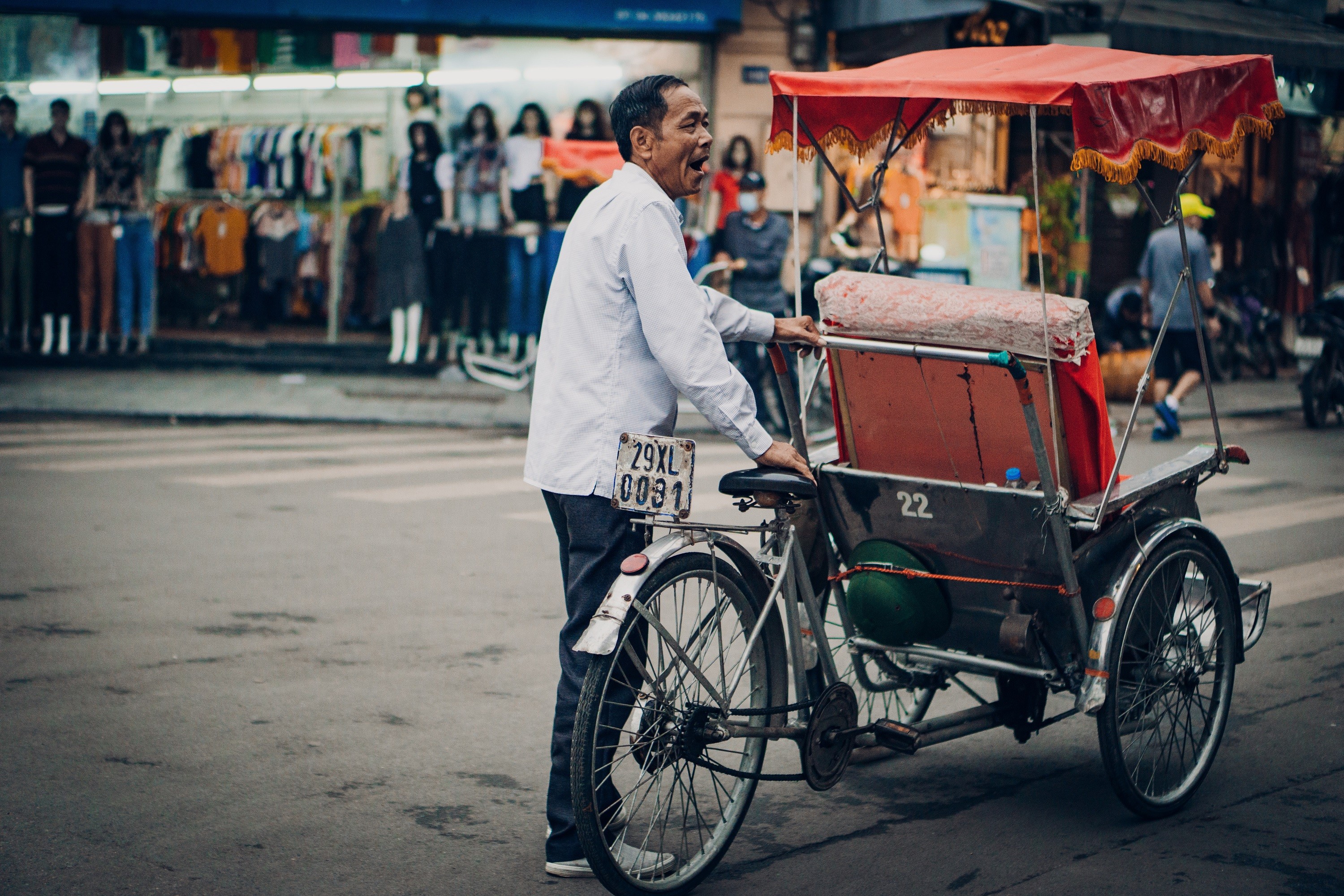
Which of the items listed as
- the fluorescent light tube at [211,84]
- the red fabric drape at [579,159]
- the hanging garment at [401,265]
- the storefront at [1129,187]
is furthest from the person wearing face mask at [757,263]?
the fluorescent light tube at [211,84]

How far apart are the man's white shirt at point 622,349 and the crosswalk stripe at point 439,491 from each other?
5.40 m

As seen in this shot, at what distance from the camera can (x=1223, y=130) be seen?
423 centimetres

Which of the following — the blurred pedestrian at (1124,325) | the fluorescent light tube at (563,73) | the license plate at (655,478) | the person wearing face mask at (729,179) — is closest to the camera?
the license plate at (655,478)

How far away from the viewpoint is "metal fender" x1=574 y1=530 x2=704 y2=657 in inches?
129

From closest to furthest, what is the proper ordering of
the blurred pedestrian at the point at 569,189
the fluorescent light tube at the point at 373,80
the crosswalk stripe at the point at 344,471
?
the crosswalk stripe at the point at 344,471, the blurred pedestrian at the point at 569,189, the fluorescent light tube at the point at 373,80

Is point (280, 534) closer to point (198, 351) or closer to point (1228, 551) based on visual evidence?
point (1228, 551)

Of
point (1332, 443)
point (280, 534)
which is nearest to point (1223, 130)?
point (280, 534)

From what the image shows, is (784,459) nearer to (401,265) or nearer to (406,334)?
(401,265)

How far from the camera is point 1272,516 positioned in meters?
8.63

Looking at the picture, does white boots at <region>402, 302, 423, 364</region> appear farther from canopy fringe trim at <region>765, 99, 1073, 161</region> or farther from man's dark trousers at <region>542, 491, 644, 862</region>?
man's dark trousers at <region>542, 491, 644, 862</region>

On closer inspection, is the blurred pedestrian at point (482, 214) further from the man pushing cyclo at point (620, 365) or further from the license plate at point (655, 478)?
the license plate at point (655, 478)

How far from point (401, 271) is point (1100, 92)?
12089 mm

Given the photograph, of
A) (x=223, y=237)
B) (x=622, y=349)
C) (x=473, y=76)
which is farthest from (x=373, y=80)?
(x=622, y=349)

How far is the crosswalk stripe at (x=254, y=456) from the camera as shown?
9.79 meters
